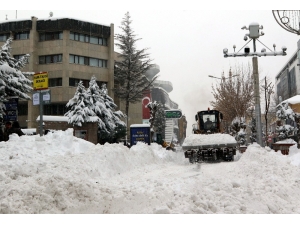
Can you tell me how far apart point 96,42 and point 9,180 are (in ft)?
98.9

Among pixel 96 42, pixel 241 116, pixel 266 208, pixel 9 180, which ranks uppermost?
pixel 96 42

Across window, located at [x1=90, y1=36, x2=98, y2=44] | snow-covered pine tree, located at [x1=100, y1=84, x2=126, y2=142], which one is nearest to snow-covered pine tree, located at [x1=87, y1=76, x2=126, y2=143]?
Answer: snow-covered pine tree, located at [x1=100, y1=84, x2=126, y2=142]

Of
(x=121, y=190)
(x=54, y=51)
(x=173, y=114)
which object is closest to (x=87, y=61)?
(x=54, y=51)

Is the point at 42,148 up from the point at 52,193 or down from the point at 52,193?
up

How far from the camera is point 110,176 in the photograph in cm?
976

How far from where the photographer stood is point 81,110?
84.1 ft

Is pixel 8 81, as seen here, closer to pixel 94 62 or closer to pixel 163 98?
pixel 94 62

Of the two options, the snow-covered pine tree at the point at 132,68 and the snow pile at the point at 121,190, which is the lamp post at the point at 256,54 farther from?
the snow-covered pine tree at the point at 132,68

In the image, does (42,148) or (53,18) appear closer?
(42,148)

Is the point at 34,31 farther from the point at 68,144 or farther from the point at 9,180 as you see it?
the point at 9,180

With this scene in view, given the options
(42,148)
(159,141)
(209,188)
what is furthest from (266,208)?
(159,141)

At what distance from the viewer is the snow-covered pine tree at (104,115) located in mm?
26891

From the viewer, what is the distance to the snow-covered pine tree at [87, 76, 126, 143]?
26891 millimetres

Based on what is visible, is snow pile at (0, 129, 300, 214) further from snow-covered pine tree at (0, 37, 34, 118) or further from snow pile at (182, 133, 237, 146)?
snow-covered pine tree at (0, 37, 34, 118)
